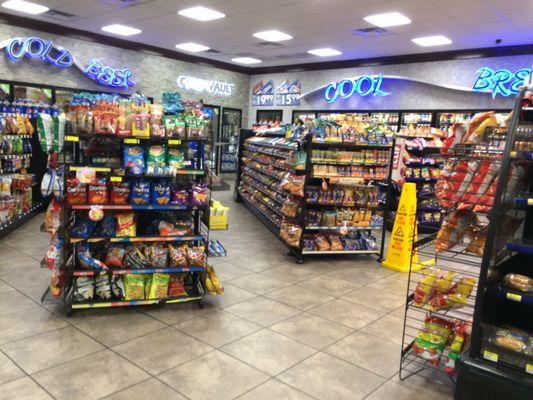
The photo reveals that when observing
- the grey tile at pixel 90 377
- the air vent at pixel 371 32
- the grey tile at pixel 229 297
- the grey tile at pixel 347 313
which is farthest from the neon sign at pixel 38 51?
the grey tile at pixel 347 313

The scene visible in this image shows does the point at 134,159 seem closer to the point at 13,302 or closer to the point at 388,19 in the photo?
the point at 13,302

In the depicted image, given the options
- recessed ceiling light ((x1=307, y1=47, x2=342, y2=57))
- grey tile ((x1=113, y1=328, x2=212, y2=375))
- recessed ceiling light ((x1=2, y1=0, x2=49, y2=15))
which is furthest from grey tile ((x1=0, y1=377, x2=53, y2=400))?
recessed ceiling light ((x1=307, y1=47, x2=342, y2=57))

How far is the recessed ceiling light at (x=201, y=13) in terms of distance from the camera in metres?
8.22

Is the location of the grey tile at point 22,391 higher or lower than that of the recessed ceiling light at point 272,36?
lower

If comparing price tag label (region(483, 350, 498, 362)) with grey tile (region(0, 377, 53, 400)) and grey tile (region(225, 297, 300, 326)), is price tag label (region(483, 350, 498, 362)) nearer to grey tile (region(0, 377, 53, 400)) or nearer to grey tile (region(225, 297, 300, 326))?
grey tile (region(225, 297, 300, 326))

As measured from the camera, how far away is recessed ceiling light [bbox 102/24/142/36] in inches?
Result: 390

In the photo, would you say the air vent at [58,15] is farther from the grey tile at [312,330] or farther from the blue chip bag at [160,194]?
the grey tile at [312,330]

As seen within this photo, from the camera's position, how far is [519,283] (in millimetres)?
2562

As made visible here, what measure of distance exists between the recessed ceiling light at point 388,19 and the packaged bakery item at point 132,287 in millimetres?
6346

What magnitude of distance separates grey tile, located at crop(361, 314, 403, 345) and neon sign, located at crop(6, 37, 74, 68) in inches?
358

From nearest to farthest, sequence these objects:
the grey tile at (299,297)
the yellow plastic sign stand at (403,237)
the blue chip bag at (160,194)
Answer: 1. the blue chip bag at (160,194)
2. the grey tile at (299,297)
3. the yellow plastic sign stand at (403,237)

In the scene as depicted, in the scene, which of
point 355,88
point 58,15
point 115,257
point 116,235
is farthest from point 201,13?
point 115,257

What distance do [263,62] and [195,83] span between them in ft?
7.10

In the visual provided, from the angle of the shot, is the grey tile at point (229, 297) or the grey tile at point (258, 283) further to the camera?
the grey tile at point (258, 283)
